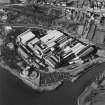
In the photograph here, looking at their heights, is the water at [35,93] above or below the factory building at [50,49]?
below

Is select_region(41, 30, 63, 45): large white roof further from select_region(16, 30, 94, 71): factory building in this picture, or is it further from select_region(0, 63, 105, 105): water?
select_region(0, 63, 105, 105): water

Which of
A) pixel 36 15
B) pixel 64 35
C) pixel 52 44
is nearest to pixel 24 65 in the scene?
pixel 52 44

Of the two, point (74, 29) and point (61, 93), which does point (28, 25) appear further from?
point (61, 93)

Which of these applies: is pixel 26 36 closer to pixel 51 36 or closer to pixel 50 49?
pixel 51 36

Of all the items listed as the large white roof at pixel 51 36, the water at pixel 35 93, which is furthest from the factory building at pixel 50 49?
the water at pixel 35 93

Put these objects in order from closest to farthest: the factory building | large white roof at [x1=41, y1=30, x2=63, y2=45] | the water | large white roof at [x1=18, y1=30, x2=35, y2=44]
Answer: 1. the water
2. the factory building
3. large white roof at [x1=41, y1=30, x2=63, y2=45]
4. large white roof at [x1=18, y1=30, x2=35, y2=44]

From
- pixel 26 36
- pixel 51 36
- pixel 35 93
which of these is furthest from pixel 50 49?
pixel 35 93

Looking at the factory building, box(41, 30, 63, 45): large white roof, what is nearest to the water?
the factory building

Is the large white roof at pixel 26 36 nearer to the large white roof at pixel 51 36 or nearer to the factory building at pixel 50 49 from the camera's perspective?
the factory building at pixel 50 49

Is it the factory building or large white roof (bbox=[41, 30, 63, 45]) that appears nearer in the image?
the factory building
